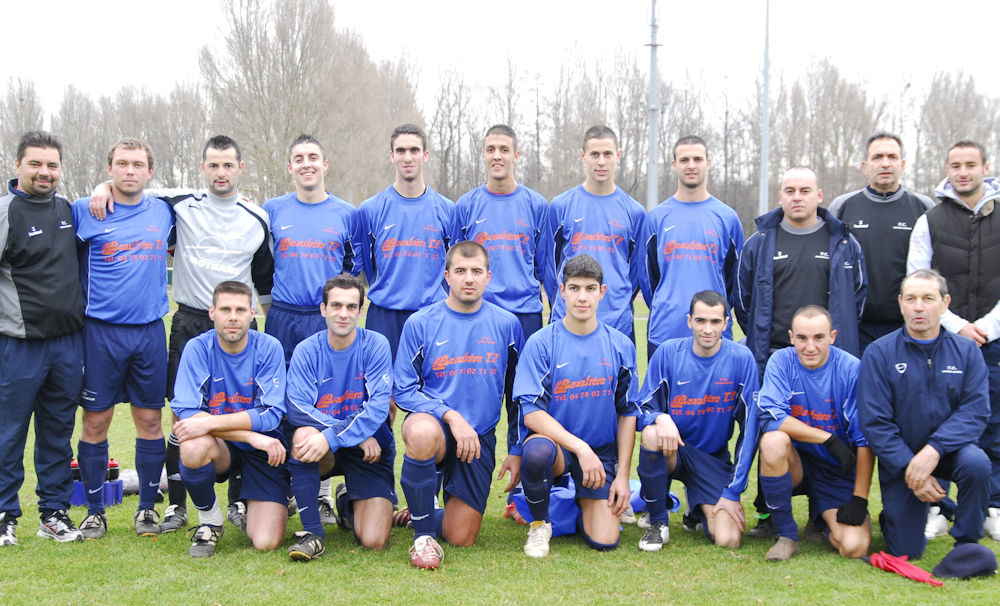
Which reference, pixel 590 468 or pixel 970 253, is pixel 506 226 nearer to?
pixel 590 468

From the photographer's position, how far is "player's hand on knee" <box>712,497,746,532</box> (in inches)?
181

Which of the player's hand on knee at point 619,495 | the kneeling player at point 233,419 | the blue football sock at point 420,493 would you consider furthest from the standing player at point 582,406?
the kneeling player at point 233,419

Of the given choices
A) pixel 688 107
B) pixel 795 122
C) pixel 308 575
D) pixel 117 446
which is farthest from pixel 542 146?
pixel 308 575

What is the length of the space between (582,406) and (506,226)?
1493 millimetres

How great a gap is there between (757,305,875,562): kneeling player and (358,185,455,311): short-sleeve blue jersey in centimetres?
233

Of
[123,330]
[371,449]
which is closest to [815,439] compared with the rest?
[371,449]

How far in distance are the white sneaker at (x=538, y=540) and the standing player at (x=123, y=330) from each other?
7.45 feet

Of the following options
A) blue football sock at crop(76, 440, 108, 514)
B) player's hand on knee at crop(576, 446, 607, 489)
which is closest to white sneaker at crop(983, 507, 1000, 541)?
player's hand on knee at crop(576, 446, 607, 489)

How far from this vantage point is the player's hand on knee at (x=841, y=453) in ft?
14.5

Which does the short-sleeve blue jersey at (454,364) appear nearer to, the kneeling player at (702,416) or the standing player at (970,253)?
the kneeling player at (702,416)

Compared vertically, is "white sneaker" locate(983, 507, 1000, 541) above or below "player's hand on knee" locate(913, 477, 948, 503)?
below

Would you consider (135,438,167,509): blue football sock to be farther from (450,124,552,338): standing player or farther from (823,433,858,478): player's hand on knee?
(823,433,858,478): player's hand on knee

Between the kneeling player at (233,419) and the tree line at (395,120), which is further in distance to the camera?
the tree line at (395,120)

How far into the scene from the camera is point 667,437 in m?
4.49
